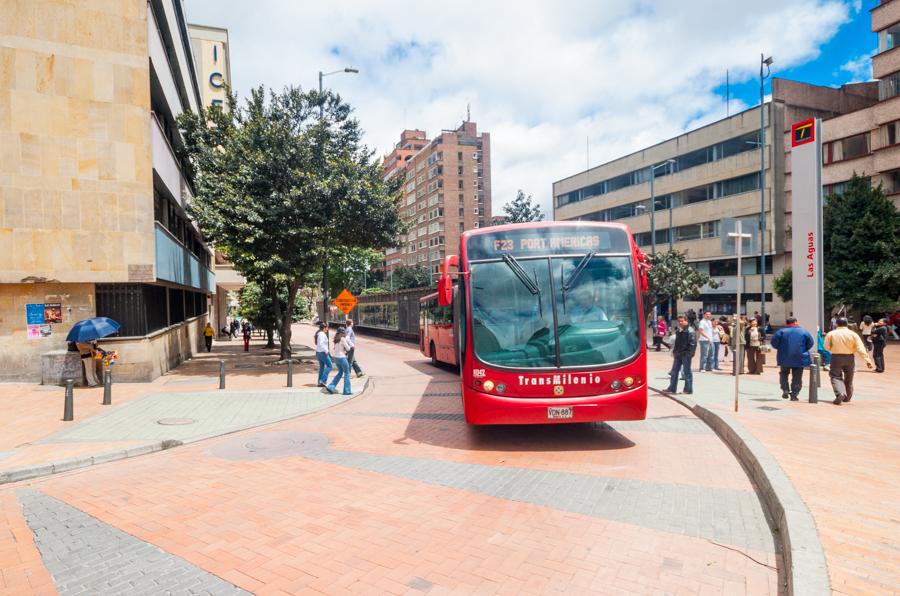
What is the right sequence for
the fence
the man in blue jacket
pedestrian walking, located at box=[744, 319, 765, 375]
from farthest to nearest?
1. the fence
2. pedestrian walking, located at box=[744, 319, 765, 375]
3. the man in blue jacket

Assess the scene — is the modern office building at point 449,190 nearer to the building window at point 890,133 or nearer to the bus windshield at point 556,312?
the building window at point 890,133

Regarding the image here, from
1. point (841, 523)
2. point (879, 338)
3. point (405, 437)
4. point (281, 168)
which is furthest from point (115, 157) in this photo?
point (879, 338)

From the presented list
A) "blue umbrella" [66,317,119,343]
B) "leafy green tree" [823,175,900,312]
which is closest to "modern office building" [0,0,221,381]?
"blue umbrella" [66,317,119,343]

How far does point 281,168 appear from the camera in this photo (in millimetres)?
18938

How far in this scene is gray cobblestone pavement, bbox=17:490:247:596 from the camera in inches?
163

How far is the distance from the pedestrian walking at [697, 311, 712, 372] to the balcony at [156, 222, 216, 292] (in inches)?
641

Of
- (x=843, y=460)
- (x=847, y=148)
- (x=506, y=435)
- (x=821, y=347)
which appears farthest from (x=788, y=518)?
(x=847, y=148)

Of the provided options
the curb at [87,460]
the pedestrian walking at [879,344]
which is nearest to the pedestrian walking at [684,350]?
the pedestrian walking at [879,344]

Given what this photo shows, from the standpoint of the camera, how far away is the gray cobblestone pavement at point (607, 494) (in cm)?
510

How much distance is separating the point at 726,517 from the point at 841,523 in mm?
904

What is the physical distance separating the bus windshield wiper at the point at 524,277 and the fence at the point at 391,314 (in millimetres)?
17968

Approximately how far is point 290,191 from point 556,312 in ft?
Answer: 42.1

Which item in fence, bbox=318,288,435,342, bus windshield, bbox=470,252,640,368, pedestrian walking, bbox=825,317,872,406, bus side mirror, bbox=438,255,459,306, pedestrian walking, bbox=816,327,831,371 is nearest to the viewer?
Result: bus windshield, bbox=470,252,640,368

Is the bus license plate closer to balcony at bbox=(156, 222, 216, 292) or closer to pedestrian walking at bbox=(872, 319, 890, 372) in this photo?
balcony at bbox=(156, 222, 216, 292)
